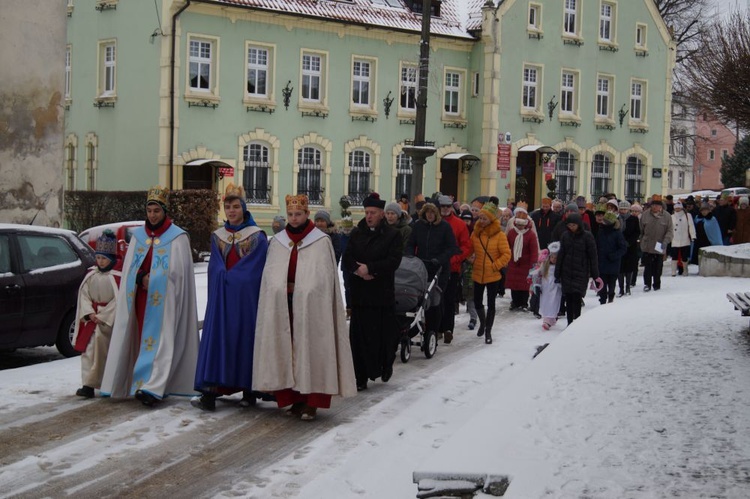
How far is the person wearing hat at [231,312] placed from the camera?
9727mm

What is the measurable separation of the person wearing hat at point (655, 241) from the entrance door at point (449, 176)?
1872 cm

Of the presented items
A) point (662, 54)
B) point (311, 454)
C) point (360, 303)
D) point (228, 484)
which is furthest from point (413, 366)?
point (662, 54)

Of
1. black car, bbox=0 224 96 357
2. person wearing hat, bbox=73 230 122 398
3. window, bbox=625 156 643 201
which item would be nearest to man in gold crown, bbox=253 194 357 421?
person wearing hat, bbox=73 230 122 398

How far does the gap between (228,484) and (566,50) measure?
3778 cm

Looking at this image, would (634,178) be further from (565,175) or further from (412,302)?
(412,302)

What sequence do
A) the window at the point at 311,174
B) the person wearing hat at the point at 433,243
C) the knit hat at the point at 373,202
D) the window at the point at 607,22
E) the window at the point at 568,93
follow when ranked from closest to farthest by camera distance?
the knit hat at the point at 373,202, the person wearing hat at the point at 433,243, the window at the point at 311,174, the window at the point at 568,93, the window at the point at 607,22

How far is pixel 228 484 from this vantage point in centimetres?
741

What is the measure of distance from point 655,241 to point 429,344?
946 cm

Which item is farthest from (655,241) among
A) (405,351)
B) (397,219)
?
(405,351)

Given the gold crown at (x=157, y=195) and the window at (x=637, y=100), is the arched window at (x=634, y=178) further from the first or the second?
the gold crown at (x=157, y=195)

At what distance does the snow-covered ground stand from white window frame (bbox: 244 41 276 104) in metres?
22.7

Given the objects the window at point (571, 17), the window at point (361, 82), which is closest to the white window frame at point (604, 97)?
the window at point (571, 17)

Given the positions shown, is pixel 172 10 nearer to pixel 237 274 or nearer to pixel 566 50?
pixel 566 50

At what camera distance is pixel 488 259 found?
607 inches
